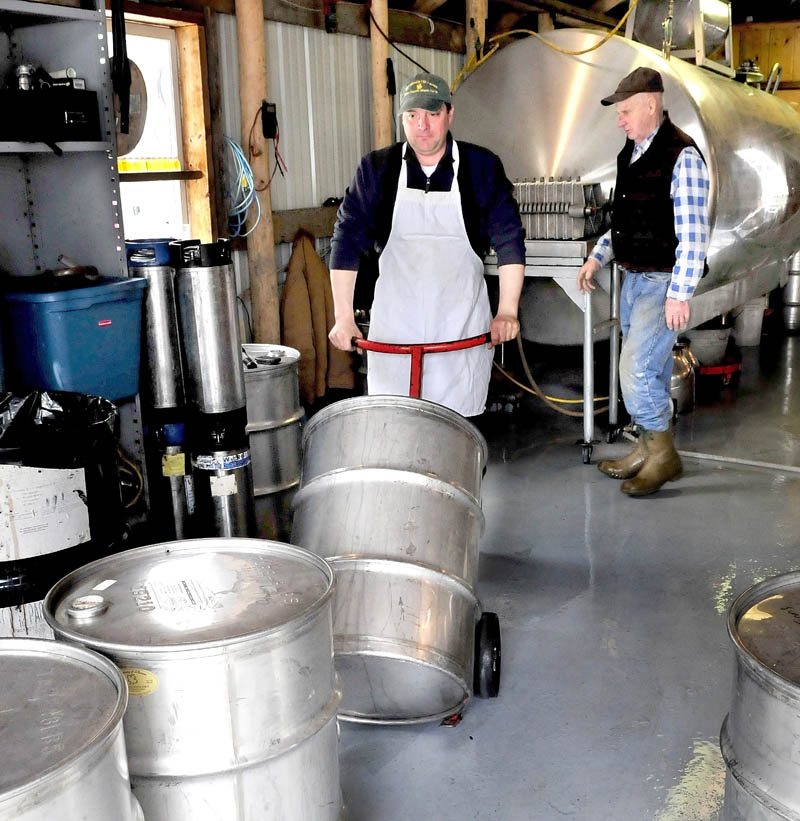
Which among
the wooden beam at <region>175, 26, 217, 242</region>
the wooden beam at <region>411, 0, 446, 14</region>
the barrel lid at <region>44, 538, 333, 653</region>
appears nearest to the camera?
the barrel lid at <region>44, 538, 333, 653</region>

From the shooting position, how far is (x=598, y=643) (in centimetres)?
305

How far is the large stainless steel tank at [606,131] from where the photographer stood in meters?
5.14

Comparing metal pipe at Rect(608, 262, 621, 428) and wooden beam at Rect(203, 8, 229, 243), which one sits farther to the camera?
metal pipe at Rect(608, 262, 621, 428)

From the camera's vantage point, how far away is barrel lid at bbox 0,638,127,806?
1.25 meters

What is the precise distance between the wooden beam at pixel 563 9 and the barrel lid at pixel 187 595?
6.42 m

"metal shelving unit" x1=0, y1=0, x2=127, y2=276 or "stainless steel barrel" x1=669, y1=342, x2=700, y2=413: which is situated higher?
"metal shelving unit" x1=0, y1=0, x2=127, y2=276

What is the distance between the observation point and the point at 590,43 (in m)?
5.26

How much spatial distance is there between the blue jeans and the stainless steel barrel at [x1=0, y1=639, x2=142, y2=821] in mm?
3382

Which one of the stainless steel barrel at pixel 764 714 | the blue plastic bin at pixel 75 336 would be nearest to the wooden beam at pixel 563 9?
the blue plastic bin at pixel 75 336

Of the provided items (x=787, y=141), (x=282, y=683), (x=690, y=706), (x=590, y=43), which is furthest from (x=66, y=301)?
(x=787, y=141)

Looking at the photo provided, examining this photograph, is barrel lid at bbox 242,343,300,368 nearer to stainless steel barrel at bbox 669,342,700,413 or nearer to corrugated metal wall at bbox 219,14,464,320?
corrugated metal wall at bbox 219,14,464,320

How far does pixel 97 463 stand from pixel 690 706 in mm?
1824

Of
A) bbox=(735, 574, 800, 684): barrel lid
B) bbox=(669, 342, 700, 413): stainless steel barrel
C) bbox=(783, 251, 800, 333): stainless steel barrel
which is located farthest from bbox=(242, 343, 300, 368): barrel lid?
bbox=(783, 251, 800, 333): stainless steel barrel

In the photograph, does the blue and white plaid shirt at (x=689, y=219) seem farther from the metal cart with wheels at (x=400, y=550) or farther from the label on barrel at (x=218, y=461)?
the label on barrel at (x=218, y=461)
